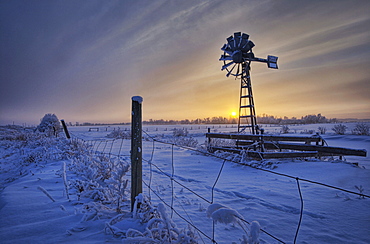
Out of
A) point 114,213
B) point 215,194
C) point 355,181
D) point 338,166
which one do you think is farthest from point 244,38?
point 114,213

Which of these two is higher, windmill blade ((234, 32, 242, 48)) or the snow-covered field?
windmill blade ((234, 32, 242, 48))

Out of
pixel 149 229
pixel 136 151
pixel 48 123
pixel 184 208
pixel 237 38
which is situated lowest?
pixel 184 208

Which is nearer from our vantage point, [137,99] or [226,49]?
[137,99]

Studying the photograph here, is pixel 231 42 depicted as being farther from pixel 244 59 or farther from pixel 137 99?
pixel 137 99

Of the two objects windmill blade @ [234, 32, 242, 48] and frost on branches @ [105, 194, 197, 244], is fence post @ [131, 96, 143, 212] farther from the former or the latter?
windmill blade @ [234, 32, 242, 48]

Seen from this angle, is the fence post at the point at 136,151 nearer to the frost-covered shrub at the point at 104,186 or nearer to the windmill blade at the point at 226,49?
the frost-covered shrub at the point at 104,186

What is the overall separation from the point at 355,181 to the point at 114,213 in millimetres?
6269

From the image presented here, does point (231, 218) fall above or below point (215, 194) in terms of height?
above

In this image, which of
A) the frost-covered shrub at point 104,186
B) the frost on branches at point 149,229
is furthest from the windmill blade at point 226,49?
the frost on branches at point 149,229

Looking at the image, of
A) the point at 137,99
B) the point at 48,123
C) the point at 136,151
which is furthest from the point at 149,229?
the point at 48,123

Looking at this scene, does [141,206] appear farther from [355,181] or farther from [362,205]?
[355,181]

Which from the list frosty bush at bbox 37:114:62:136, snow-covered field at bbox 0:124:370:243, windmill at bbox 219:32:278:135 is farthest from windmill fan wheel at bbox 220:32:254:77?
frosty bush at bbox 37:114:62:136

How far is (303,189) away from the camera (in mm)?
4801

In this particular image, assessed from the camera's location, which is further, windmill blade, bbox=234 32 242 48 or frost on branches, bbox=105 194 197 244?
windmill blade, bbox=234 32 242 48
